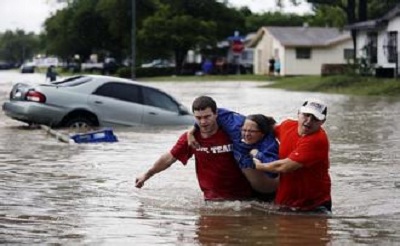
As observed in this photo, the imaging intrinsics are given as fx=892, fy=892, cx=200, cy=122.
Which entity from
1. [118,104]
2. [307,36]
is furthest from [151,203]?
[307,36]

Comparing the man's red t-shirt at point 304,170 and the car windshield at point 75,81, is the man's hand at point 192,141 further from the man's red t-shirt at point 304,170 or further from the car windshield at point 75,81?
the car windshield at point 75,81

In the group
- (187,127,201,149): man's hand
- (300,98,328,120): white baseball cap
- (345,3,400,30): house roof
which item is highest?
(345,3,400,30): house roof

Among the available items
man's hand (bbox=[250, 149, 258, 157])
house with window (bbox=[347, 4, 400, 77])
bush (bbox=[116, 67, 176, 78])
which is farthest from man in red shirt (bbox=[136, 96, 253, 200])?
bush (bbox=[116, 67, 176, 78])

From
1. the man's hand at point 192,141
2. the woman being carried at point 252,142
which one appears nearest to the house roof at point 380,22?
the woman being carried at point 252,142

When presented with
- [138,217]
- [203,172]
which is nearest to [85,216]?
[138,217]

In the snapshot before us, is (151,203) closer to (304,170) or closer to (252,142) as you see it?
(252,142)

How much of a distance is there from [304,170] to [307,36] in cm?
7019

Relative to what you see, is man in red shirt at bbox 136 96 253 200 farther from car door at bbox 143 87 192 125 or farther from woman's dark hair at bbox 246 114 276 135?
car door at bbox 143 87 192 125

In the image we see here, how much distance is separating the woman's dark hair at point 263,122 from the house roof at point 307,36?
2650 inches

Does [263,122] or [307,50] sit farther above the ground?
[307,50]

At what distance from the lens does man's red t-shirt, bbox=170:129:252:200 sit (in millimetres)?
8531

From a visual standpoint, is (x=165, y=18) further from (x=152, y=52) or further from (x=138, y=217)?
(x=138, y=217)

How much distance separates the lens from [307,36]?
77438 mm

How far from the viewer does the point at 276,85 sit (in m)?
52.6
